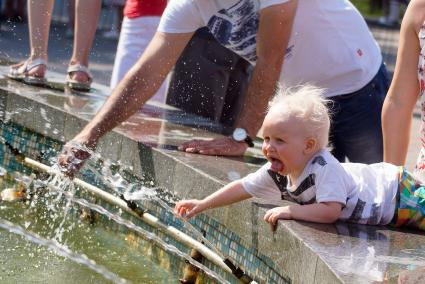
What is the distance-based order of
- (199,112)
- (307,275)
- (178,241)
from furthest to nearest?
→ 1. (199,112)
2. (178,241)
3. (307,275)

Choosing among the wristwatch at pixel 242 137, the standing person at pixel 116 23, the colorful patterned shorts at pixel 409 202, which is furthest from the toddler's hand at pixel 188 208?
the standing person at pixel 116 23

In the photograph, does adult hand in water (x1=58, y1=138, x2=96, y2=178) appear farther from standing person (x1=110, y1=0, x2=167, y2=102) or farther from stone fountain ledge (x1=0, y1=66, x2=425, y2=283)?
standing person (x1=110, y1=0, x2=167, y2=102)

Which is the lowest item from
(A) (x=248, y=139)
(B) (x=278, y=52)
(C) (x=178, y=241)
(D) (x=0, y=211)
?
(D) (x=0, y=211)

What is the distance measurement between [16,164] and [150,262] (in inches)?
56.7

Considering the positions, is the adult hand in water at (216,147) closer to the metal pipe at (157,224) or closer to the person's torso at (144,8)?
the metal pipe at (157,224)

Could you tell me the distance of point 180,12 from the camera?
5.01 m

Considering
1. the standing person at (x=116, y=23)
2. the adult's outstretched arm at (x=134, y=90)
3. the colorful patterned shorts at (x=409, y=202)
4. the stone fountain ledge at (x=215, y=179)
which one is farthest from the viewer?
the standing person at (x=116, y=23)

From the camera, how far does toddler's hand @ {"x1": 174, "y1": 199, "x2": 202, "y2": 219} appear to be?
406cm

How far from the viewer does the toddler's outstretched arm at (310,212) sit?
12.6 feet

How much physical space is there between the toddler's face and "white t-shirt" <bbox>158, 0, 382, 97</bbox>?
45.5 inches

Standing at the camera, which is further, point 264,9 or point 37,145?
point 37,145

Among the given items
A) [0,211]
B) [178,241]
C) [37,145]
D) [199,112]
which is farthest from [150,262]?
[199,112]

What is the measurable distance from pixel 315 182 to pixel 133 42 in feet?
9.77

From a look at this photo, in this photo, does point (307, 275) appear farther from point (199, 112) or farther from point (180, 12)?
point (199, 112)
